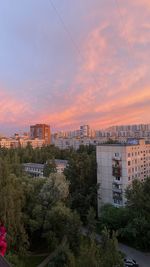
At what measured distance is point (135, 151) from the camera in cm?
1812

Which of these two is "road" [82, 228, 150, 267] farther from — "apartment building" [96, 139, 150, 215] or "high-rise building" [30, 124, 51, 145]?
"high-rise building" [30, 124, 51, 145]

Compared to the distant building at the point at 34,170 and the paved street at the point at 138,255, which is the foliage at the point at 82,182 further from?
the distant building at the point at 34,170

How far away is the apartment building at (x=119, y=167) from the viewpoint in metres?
17.6

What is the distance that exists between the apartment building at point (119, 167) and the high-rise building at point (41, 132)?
51.5 metres

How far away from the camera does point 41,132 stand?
70750 mm

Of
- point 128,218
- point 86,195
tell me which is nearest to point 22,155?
point 86,195

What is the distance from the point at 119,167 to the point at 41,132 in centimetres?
5416

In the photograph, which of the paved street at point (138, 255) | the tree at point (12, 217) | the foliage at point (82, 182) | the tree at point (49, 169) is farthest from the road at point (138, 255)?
the tree at point (49, 169)

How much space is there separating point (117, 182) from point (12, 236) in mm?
8366

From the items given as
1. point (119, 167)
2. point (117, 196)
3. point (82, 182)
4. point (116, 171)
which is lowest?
point (117, 196)

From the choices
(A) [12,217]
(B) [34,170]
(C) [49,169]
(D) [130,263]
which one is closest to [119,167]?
(C) [49,169]

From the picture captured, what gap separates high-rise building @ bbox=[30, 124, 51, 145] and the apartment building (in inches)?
2027

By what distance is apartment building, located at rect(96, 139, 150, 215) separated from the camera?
57.6ft

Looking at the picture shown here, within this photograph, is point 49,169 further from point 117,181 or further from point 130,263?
point 130,263
